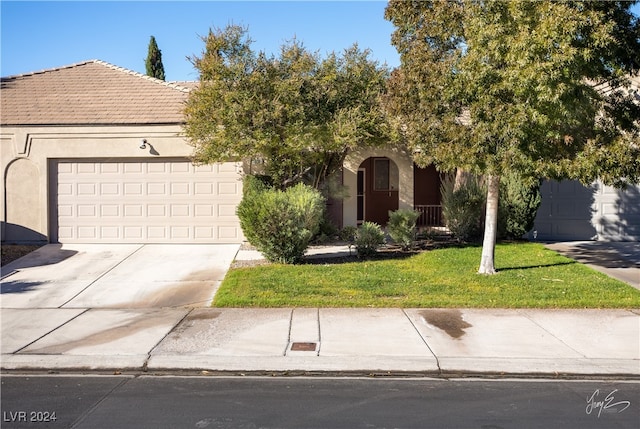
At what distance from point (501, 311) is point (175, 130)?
1003 centimetres

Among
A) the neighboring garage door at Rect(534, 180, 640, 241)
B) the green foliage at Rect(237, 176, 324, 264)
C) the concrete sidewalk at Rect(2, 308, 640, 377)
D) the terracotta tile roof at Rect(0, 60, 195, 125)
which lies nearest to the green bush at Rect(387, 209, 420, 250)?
the green foliage at Rect(237, 176, 324, 264)

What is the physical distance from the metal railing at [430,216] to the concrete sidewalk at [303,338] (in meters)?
9.44

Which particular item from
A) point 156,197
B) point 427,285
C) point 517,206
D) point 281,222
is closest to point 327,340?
point 427,285

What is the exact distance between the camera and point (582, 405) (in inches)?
228

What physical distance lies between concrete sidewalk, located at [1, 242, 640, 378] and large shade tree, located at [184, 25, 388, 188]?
4342 mm

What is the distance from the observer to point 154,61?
95.2 ft

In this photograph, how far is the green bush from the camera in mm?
14461

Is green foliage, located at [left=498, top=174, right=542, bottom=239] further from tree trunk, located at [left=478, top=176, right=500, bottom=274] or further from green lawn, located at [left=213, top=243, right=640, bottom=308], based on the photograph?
tree trunk, located at [left=478, top=176, right=500, bottom=274]

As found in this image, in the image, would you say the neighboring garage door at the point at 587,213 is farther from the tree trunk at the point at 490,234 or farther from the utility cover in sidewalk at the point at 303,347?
the utility cover in sidewalk at the point at 303,347

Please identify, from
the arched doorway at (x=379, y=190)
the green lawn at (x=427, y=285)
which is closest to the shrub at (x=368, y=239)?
the green lawn at (x=427, y=285)

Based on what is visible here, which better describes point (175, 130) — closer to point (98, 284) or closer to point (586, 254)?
point (98, 284)

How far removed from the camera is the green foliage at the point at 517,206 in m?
16.0

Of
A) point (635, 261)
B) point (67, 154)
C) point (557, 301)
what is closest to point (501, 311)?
point (557, 301)

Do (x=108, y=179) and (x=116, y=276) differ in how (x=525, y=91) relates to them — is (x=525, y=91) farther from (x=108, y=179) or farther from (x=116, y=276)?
(x=108, y=179)
